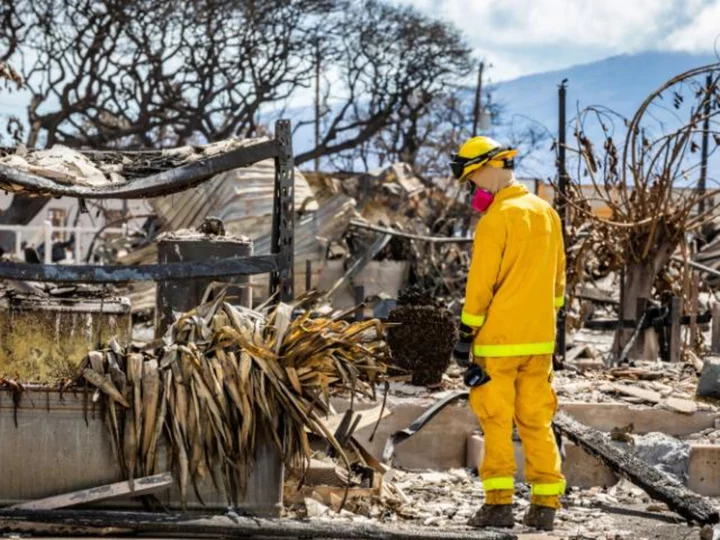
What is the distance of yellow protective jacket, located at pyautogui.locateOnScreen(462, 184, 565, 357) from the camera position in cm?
654

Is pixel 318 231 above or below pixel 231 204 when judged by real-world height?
below

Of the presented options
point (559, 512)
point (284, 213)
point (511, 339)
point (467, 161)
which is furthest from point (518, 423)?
point (284, 213)

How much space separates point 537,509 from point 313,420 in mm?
1365

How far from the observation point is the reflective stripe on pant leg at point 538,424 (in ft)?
21.7

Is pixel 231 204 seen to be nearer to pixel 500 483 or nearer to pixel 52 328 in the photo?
pixel 52 328

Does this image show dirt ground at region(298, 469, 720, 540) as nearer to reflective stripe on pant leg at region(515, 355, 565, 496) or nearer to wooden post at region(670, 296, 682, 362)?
reflective stripe on pant leg at region(515, 355, 565, 496)

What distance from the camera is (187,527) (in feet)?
19.1

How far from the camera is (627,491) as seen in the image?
840cm

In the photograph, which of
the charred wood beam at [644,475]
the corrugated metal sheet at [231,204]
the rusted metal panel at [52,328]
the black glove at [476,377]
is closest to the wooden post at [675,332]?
the charred wood beam at [644,475]

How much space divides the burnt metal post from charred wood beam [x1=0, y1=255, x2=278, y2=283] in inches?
3.9

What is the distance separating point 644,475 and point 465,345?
162 cm

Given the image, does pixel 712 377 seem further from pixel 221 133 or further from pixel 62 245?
pixel 221 133

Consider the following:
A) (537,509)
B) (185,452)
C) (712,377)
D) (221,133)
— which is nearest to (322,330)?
(185,452)

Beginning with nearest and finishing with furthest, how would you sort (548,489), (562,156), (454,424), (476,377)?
1. (476,377)
2. (548,489)
3. (454,424)
4. (562,156)
